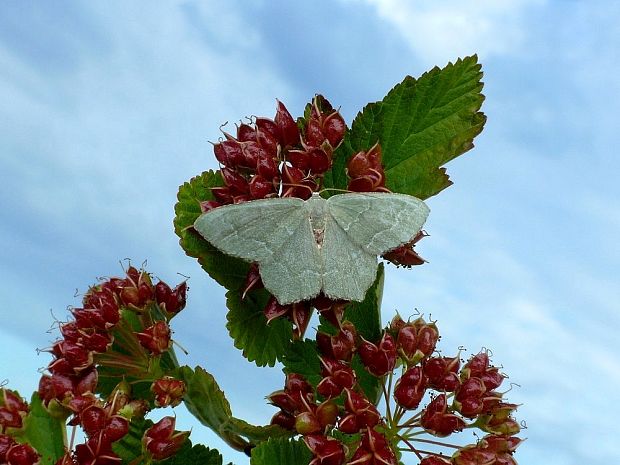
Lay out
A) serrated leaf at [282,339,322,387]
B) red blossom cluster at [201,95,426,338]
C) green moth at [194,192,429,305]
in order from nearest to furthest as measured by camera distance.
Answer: green moth at [194,192,429,305] → red blossom cluster at [201,95,426,338] → serrated leaf at [282,339,322,387]

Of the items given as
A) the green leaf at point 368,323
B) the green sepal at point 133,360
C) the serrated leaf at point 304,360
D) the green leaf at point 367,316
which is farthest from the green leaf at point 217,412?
the green leaf at point 367,316

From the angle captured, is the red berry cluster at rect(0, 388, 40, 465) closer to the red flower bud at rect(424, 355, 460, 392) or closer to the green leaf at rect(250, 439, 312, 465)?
the green leaf at rect(250, 439, 312, 465)

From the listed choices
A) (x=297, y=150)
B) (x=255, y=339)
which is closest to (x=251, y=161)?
(x=297, y=150)

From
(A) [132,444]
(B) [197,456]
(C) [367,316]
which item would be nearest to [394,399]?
(C) [367,316]

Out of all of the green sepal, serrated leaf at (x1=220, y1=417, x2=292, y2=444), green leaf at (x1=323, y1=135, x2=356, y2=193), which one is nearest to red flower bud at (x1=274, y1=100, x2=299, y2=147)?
green leaf at (x1=323, y1=135, x2=356, y2=193)

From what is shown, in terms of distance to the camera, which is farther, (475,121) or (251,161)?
(475,121)

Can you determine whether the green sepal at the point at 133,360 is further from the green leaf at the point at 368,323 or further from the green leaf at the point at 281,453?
the green leaf at the point at 368,323

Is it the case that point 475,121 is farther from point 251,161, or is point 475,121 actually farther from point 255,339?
point 255,339
